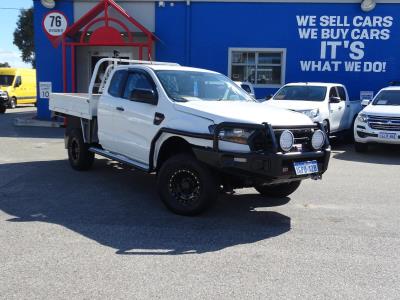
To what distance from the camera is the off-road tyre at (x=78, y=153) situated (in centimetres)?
834

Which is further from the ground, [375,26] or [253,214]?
[375,26]

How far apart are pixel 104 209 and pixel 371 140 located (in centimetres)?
765

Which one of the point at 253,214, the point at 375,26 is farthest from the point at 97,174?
the point at 375,26

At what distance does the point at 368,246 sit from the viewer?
4898mm

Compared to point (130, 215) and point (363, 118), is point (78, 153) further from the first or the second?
point (363, 118)

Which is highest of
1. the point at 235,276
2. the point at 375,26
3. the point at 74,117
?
the point at 375,26

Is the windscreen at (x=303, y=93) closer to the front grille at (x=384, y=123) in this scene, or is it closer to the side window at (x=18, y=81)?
the front grille at (x=384, y=123)

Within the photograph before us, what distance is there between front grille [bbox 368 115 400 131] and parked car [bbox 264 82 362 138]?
1145mm

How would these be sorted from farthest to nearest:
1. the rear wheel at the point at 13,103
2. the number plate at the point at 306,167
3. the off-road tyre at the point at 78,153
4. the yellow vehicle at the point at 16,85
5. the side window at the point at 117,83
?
the rear wheel at the point at 13,103 → the yellow vehicle at the point at 16,85 → the off-road tyre at the point at 78,153 → the side window at the point at 117,83 → the number plate at the point at 306,167

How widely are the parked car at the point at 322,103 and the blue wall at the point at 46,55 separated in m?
8.69

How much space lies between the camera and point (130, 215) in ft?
19.2

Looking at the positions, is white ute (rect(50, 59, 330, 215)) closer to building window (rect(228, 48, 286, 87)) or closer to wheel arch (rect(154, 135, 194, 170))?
wheel arch (rect(154, 135, 194, 170))

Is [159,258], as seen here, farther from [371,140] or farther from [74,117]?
[371,140]

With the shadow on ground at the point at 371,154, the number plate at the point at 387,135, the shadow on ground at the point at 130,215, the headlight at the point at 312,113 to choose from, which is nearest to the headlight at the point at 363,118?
the number plate at the point at 387,135
